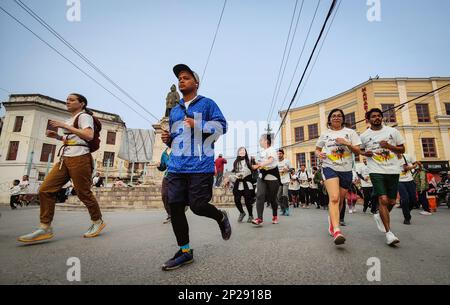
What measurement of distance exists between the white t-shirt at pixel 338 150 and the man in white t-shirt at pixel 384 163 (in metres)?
0.24

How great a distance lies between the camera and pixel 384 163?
10.2ft

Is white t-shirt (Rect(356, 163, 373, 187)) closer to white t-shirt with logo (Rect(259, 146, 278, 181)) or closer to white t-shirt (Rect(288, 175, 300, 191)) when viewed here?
white t-shirt (Rect(288, 175, 300, 191))

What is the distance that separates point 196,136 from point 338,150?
2.21m

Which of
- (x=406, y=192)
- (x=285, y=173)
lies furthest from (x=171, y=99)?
(x=406, y=192)

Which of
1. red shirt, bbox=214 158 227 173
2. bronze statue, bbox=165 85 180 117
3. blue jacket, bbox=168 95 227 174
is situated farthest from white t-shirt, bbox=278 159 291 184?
→ bronze statue, bbox=165 85 180 117

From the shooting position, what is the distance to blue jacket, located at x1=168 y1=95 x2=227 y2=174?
218cm

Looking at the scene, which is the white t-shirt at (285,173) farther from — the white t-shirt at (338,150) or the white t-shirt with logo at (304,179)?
the white t-shirt at (338,150)

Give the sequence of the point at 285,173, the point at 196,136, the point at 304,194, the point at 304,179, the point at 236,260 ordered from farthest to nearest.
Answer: the point at 304,194
the point at 304,179
the point at 285,173
the point at 196,136
the point at 236,260

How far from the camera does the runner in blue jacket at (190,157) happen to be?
2133mm

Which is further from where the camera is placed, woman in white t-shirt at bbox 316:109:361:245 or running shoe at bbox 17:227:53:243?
woman in white t-shirt at bbox 316:109:361:245

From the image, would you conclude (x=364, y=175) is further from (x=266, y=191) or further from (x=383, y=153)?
(x=383, y=153)

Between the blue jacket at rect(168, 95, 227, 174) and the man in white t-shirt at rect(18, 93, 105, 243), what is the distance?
1621 millimetres
